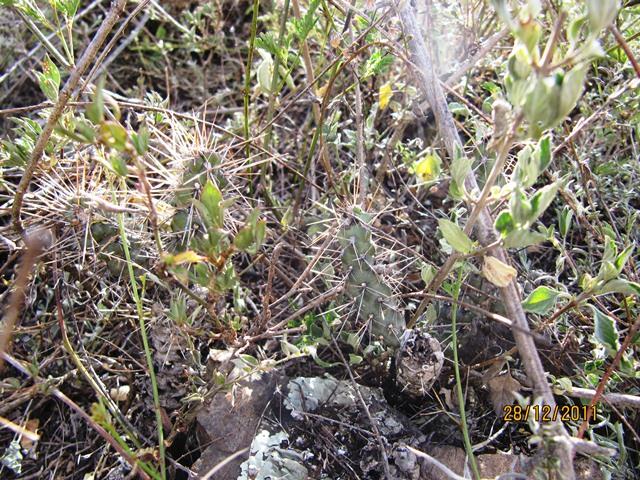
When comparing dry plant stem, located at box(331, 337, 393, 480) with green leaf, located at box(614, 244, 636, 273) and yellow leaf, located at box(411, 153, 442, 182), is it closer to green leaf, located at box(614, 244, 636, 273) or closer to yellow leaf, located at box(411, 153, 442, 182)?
yellow leaf, located at box(411, 153, 442, 182)

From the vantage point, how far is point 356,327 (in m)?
1.43

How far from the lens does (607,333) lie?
118 centimetres

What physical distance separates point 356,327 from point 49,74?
3.08 ft

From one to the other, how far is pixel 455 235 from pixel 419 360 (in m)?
0.31

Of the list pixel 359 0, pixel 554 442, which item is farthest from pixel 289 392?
pixel 359 0

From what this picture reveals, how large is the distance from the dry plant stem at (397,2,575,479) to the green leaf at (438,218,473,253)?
0.05 m

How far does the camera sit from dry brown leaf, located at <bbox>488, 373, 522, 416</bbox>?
4.43 ft

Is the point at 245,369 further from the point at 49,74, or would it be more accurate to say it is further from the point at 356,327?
the point at 49,74

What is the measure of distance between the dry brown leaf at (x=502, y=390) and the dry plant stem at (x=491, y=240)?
0.24 m

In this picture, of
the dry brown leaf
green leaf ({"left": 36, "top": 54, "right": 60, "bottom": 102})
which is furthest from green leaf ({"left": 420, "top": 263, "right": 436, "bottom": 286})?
green leaf ({"left": 36, "top": 54, "right": 60, "bottom": 102})

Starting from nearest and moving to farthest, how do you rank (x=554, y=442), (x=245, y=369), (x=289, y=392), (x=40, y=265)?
(x=554, y=442), (x=245, y=369), (x=289, y=392), (x=40, y=265)

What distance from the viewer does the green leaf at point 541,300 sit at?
1164 millimetres

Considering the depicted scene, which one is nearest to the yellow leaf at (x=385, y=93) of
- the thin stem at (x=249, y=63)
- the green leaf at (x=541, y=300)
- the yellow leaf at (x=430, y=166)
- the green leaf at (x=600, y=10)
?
the thin stem at (x=249, y=63)
